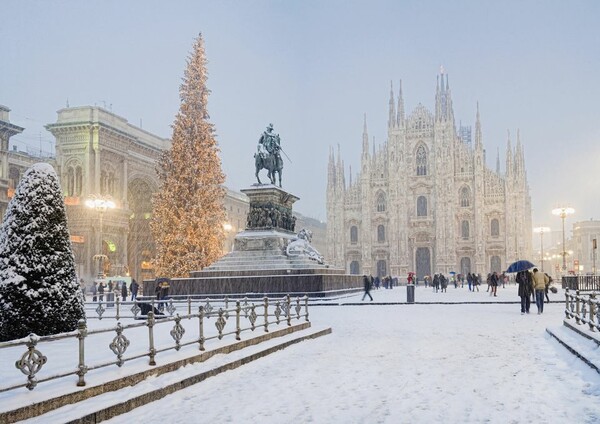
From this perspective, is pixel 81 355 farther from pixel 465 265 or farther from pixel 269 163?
pixel 465 265

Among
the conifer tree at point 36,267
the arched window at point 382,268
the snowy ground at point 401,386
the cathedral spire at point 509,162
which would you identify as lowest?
the arched window at point 382,268

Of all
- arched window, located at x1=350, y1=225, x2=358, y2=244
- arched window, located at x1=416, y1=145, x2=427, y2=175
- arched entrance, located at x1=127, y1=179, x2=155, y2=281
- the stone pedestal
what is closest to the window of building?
arched window, located at x1=350, y1=225, x2=358, y2=244

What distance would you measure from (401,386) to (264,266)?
68.0ft

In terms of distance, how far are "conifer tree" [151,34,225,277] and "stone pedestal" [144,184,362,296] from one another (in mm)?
9326

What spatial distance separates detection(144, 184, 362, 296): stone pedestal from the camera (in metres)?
27.9

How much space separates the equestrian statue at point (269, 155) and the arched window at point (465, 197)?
5117cm

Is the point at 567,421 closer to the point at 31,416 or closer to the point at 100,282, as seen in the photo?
the point at 31,416

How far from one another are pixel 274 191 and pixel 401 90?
56.0 metres

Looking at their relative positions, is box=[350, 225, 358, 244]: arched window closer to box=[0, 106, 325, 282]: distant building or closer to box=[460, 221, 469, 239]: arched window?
box=[460, 221, 469, 239]: arched window

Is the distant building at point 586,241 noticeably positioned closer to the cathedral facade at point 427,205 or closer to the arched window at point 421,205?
the cathedral facade at point 427,205

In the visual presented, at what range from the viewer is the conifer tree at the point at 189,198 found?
130 feet

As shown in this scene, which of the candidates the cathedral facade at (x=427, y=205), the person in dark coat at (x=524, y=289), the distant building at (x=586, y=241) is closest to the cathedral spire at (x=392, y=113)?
the cathedral facade at (x=427, y=205)

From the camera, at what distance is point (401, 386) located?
8234mm

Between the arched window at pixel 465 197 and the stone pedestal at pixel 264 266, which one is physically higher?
the arched window at pixel 465 197
